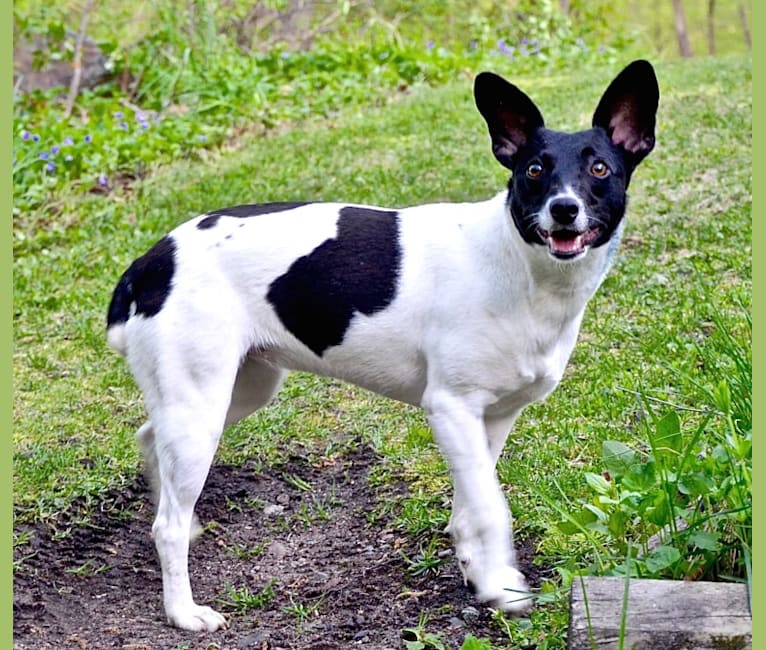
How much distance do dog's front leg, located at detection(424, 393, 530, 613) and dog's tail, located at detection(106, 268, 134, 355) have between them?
3.48 feet

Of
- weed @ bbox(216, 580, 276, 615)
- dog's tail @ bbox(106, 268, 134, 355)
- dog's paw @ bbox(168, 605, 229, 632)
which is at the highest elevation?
dog's tail @ bbox(106, 268, 134, 355)

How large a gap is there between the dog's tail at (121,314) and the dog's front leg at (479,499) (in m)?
1.06

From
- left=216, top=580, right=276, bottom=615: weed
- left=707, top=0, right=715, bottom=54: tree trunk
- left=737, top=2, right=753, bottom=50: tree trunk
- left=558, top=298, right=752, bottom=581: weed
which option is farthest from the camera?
left=737, top=2, right=753, bottom=50: tree trunk

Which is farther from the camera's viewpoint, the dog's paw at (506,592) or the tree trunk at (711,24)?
the tree trunk at (711,24)

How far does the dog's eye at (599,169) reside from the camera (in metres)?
3.43

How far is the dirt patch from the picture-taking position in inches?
143

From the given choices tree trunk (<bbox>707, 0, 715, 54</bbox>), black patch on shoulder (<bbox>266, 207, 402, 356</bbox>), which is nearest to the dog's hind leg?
black patch on shoulder (<bbox>266, 207, 402, 356</bbox>)

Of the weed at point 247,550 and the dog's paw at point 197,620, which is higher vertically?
the dog's paw at point 197,620

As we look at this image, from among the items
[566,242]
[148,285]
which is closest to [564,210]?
[566,242]

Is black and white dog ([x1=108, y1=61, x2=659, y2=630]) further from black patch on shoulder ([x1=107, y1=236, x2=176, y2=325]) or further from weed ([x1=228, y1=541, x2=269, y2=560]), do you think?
weed ([x1=228, y1=541, x2=269, y2=560])

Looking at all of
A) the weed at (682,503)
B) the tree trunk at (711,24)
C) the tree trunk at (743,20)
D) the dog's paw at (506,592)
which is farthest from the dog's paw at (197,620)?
the tree trunk at (743,20)

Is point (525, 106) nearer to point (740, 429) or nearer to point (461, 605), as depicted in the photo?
point (740, 429)

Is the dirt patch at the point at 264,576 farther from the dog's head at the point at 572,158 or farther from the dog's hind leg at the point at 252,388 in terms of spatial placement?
the dog's head at the point at 572,158

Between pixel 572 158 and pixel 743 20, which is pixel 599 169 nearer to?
pixel 572 158
